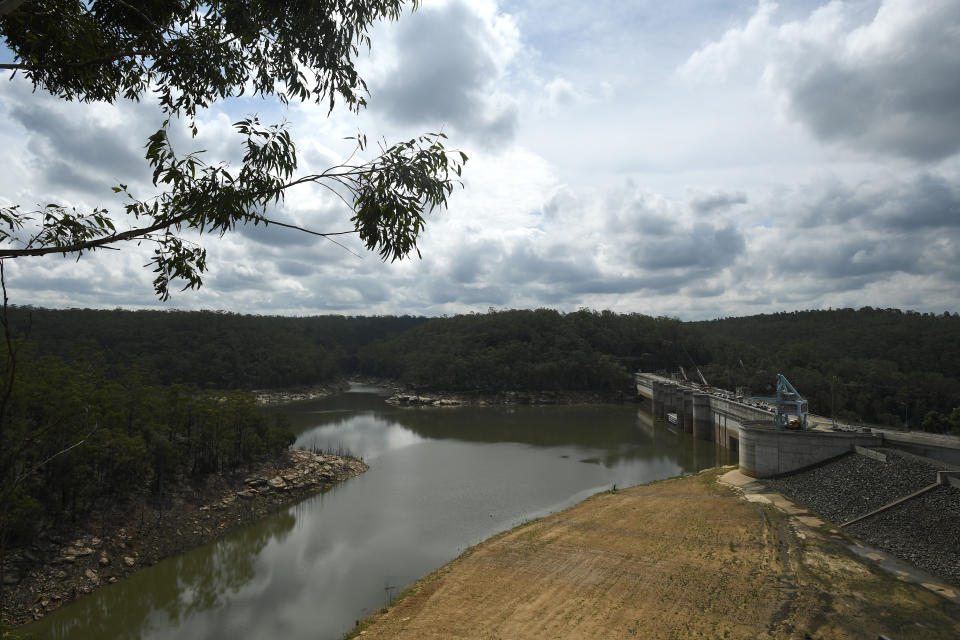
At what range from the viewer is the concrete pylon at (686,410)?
41844 millimetres

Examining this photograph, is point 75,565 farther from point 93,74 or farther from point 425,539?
point 93,74

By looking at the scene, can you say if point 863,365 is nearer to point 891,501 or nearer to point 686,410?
point 686,410

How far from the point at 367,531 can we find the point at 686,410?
32.3 meters

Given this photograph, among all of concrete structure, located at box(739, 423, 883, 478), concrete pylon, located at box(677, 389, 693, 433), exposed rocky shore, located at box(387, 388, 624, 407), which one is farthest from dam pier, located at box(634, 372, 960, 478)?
exposed rocky shore, located at box(387, 388, 624, 407)

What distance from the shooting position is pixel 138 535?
54.4ft

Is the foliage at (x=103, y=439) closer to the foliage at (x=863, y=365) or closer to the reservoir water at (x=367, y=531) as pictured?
the reservoir water at (x=367, y=531)

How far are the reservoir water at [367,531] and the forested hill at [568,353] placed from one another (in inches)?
645

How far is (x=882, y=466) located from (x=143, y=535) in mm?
25855

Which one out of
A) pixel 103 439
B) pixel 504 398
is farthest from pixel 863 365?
pixel 103 439

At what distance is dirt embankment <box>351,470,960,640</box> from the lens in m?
10.9

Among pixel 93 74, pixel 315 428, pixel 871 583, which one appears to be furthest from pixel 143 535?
pixel 315 428

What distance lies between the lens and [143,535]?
1669 centimetres

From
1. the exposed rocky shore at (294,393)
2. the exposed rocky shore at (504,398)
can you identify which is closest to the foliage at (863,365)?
the exposed rocky shore at (504,398)

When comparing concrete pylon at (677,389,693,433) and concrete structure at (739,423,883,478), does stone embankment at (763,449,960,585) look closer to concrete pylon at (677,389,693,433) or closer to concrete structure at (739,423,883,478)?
concrete structure at (739,423,883,478)
